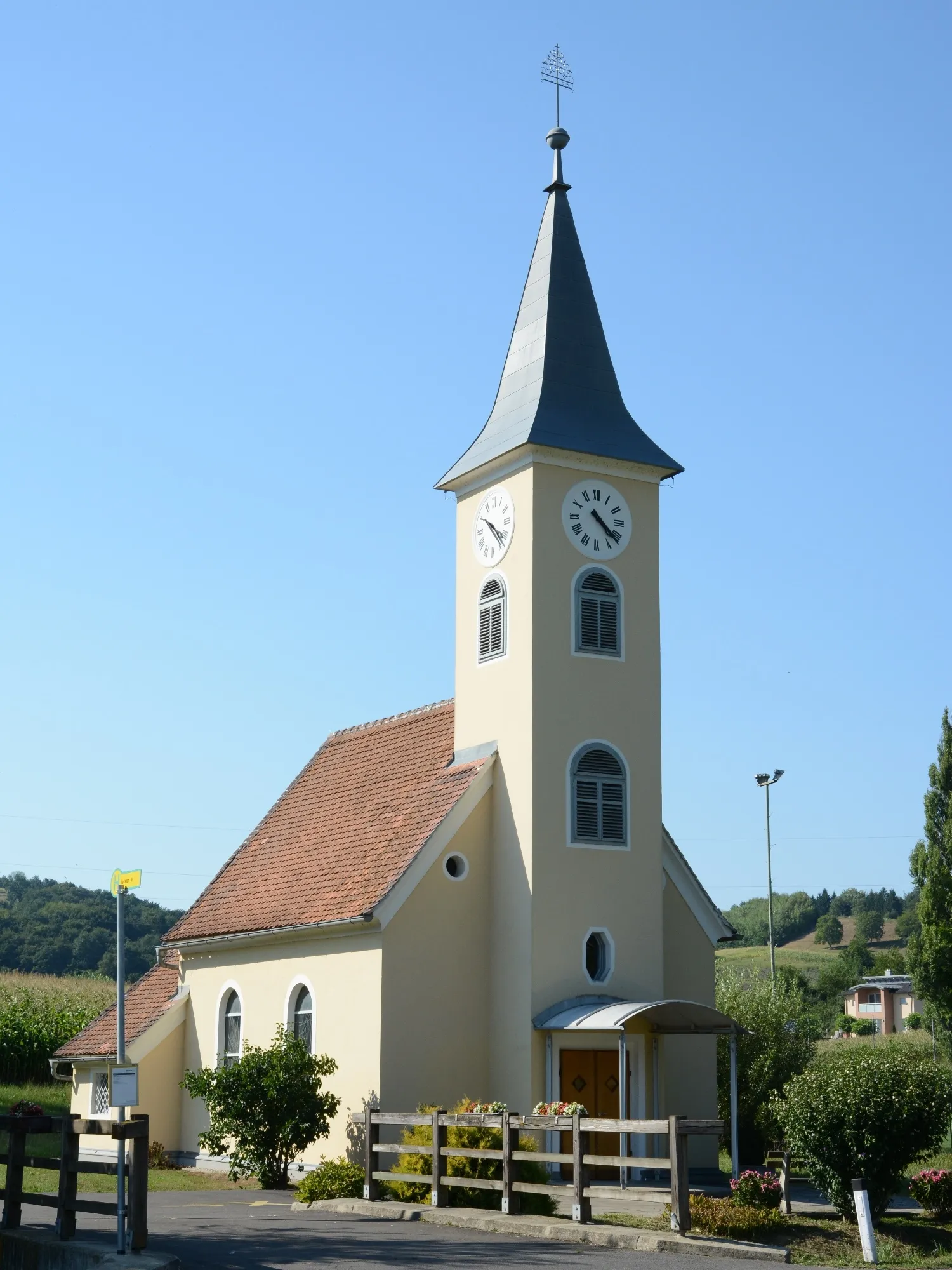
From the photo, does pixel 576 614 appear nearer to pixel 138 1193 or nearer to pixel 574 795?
pixel 574 795

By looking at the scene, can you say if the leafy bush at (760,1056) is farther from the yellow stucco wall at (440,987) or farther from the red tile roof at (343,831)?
the red tile roof at (343,831)

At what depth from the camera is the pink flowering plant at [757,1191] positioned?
20984 mm

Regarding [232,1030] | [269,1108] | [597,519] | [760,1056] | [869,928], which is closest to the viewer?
[269,1108]

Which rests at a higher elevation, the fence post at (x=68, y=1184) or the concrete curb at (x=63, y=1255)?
the fence post at (x=68, y=1184)

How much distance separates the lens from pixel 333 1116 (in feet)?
90.0

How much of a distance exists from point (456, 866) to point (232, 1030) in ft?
25.8

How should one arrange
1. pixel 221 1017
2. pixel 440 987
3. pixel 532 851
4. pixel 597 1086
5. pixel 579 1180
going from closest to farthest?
1. pixel 579 1180
2. pixel 597 1086
3. pixel 532 851
4. pixel 440 987
5. pixel 221 1017

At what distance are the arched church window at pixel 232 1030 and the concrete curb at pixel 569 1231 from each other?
1023 cm

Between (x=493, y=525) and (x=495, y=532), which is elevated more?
(x=493, y=525)

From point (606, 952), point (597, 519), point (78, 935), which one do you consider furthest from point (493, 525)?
point (78, 935)

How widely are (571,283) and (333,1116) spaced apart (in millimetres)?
16950

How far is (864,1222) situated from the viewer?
18.5 meters

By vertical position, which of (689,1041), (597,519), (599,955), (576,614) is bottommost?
(689,1041)

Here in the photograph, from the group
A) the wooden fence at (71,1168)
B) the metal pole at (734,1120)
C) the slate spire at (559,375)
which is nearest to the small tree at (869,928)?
the slate spire at (559,375)
